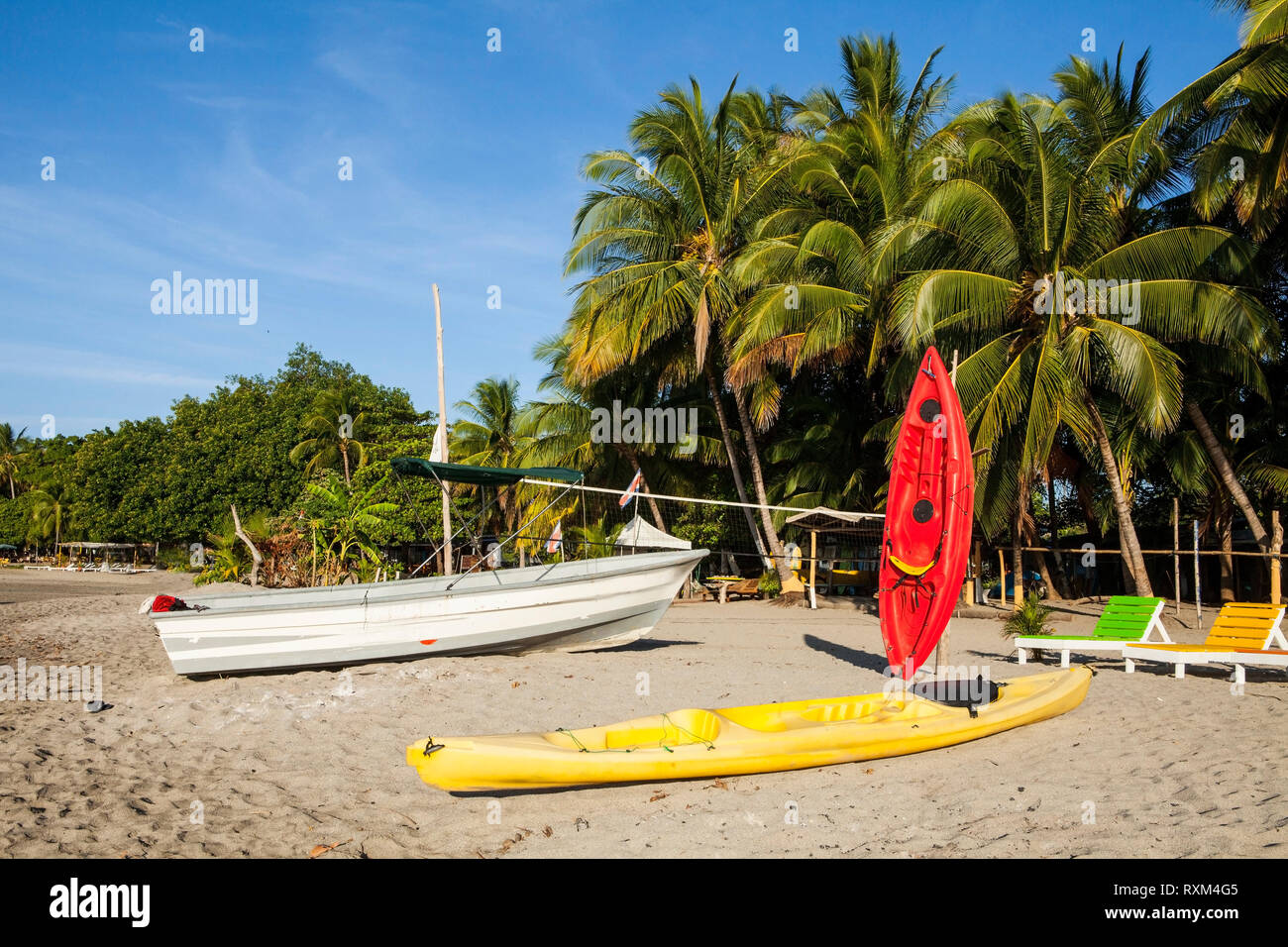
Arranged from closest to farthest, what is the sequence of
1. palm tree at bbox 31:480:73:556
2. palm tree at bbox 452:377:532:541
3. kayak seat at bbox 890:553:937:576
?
kayak seat at bbox 890:553:937:576
palm tree at bbox 452:377:532:541
palm tree at bbox 31:480:73:556

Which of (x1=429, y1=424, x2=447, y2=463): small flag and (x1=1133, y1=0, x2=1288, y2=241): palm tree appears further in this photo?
(x1=429, y1=424, x2=447, y2=463): small flag

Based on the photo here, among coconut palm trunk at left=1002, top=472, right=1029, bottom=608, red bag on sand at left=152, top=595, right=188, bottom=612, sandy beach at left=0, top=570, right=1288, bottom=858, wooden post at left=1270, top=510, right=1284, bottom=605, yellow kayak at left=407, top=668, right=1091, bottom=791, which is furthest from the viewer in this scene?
coconut palm trunk at left=1002, top=472, right=1029, bottom=608

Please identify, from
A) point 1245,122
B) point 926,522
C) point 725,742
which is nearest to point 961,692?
point 926,522

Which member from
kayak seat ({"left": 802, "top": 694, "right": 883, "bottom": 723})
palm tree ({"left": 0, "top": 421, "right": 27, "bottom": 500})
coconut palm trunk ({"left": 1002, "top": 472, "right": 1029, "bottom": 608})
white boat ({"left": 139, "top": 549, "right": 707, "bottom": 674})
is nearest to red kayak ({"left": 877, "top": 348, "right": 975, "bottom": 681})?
kayak seat ({"left": 802, "top": 694, "right": 883, "bottom": 723})

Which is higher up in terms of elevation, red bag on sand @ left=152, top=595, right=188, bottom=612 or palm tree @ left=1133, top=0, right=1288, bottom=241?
palm tree @ left=1133, top=0, right=1288, bottom=241

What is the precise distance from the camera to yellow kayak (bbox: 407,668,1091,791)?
5.18m

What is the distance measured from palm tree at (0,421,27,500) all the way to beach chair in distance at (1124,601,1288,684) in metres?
64.8

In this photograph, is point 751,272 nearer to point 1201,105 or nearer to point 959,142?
point 959,142

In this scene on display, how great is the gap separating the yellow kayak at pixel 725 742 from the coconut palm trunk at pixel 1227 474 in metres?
9.56

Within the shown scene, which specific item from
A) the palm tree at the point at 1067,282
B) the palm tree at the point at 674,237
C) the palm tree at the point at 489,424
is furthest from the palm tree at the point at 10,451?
the palm tree at the point at 1067,282

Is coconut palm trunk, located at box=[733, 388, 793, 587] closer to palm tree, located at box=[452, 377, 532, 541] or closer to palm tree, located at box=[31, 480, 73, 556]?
palm tree, located at box=[452, 377, 532, 541]

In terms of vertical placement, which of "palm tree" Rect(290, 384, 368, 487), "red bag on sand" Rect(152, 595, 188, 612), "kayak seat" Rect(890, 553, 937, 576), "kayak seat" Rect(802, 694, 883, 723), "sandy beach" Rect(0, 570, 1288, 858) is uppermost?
"palm tree" Rect(290, 384, 368, 487)

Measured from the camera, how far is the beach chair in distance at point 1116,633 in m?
9.90

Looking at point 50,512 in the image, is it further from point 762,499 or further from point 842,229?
point 842,229
